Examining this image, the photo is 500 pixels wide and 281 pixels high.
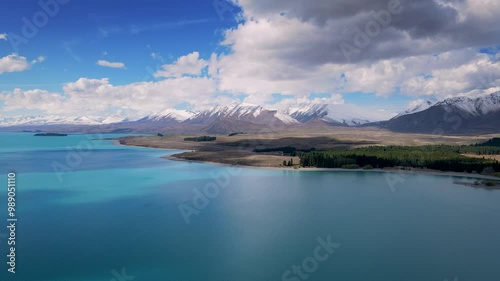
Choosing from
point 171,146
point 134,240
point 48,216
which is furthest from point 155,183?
point 171,146

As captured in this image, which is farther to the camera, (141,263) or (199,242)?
(199,242)

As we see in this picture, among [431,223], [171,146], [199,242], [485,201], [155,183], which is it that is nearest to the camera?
[199,242]

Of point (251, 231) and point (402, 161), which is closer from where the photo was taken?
point (251, 231)

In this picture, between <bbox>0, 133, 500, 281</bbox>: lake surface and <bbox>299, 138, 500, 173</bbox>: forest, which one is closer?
<bbox>0, 133, 500, 281</bbox>: lake surface

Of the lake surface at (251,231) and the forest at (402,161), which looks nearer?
the lake surface at (251,231)

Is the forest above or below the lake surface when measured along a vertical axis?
above

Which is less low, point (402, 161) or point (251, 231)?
point (402, 161)

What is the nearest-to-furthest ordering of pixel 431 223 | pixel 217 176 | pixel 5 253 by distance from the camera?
pixel 5 253 → pixel 431 223 → pixel 217 176

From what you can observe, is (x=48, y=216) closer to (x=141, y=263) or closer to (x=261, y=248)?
(x=141, y=263)
